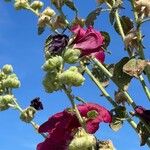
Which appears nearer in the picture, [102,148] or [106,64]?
[102,148]

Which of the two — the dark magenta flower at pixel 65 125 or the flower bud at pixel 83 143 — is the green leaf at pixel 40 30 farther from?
the flower bud at pixel 83 143

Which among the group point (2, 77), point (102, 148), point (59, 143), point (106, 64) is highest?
point (2, 77)

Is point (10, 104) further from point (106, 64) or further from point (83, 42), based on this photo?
point (83, 42)

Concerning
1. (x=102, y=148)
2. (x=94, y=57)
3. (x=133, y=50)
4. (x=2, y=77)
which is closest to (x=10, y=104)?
(x=2, y=77)

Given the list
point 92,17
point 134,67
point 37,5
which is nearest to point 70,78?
point 134,67

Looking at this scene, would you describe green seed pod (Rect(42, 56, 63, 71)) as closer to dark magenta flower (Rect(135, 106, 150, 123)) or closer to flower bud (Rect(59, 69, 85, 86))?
flower bud (Rect(59, 69, 85, 86))

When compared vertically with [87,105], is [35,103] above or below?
above

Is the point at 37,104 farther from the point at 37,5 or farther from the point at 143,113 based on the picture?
the point at 143,113
